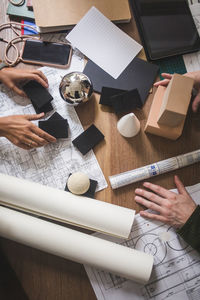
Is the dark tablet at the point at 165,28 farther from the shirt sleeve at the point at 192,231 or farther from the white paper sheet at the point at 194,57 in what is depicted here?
the shirt sleeve at the point at 192,231

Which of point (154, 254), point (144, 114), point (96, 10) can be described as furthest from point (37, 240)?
point (96, 10)

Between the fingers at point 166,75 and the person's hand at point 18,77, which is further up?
the person's hand at point 18,77

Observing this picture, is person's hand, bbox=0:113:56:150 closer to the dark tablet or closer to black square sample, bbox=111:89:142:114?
black square sample, bbox=111:89:142:114

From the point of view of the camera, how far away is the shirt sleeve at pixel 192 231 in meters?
0.66

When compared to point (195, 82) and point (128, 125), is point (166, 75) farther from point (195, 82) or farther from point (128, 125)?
point (128, 125)

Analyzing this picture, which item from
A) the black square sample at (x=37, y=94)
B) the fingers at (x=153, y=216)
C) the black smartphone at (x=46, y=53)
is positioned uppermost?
the black smartphone at (x=46, y=53)

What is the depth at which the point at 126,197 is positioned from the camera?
0.70 meters

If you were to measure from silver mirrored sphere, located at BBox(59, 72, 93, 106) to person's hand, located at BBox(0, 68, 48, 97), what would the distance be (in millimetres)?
67

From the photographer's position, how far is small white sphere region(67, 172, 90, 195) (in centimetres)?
65

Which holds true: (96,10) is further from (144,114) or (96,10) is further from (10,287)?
(10,287)

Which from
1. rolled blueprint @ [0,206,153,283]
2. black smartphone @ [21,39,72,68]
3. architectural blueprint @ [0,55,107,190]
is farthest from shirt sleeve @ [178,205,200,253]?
black smartphone @ [21,39,72,68]

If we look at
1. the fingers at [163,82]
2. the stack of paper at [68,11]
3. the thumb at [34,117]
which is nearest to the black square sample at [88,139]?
the thumb at [34,117]

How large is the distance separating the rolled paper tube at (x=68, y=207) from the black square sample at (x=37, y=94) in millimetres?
229

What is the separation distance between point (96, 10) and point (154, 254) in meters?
0.72
